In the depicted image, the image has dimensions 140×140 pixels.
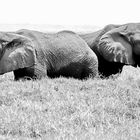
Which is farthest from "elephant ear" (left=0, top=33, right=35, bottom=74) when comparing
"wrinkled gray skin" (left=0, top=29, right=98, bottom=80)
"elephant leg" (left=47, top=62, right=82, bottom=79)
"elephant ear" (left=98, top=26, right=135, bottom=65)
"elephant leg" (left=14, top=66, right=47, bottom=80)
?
"elephant ear" (left=98, top=26, right=135, bottom=65)

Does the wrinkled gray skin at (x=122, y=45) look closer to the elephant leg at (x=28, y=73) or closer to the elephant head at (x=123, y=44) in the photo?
the elephant head at (x=123, y=44)

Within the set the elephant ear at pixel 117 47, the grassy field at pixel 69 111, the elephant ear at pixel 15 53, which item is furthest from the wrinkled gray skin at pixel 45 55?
the grassy field at pixel 69 111

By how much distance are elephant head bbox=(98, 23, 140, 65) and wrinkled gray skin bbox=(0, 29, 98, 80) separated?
1.31 ft

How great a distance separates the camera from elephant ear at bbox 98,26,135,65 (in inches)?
404

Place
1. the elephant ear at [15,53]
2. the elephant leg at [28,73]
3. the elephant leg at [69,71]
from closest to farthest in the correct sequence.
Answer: the elephant ear at [15,53] → the elephant leg at [28,73] → the elephant leg at [69,71]

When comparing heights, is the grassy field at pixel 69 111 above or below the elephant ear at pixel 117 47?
above

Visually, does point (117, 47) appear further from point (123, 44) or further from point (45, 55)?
point (45, 55)

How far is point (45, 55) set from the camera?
9.74 m

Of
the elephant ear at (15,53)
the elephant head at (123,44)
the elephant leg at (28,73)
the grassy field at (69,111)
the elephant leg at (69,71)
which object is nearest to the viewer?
the grassy field at (69,111)

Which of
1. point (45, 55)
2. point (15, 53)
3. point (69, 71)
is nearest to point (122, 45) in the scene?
point (69, 71)

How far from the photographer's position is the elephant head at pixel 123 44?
1018 centimetres

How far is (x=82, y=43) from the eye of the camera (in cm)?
1043

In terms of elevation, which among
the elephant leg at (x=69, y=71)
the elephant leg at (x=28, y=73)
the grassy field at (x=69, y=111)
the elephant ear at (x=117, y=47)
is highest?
the grassy field at (x=69, y=111)

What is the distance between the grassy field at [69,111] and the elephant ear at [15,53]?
565 millimetres
